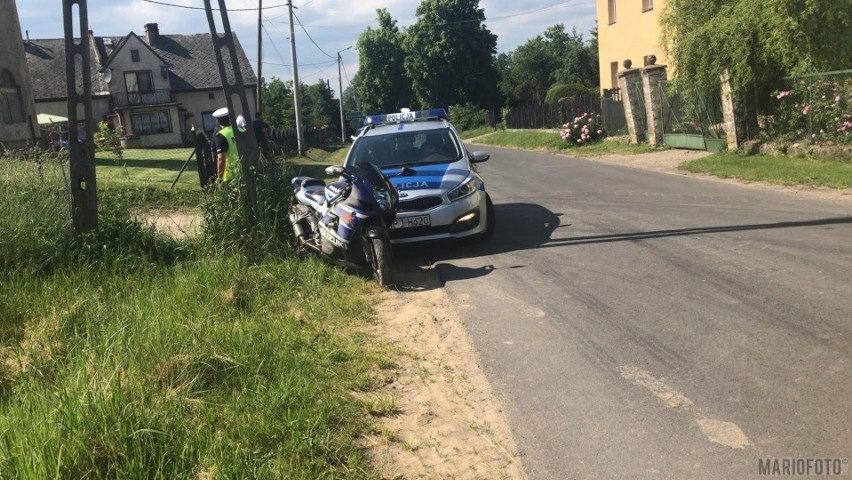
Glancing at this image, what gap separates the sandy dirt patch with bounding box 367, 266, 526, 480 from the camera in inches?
154

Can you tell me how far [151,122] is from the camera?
183 ft

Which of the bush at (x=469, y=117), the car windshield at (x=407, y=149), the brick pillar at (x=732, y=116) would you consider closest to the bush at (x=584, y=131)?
the brick pillar at (x=732, y=116)

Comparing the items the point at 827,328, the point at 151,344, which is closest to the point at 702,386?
the point at 827,328

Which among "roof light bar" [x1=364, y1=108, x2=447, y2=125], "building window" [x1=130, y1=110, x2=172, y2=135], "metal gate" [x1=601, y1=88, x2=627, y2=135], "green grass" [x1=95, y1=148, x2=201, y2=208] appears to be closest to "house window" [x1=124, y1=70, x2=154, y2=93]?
"building window" [x1=130, y1=110, x2=172, y2=135]

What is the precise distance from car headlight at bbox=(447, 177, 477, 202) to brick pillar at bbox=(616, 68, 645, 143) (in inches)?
674

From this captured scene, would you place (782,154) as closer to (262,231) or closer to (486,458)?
(262,231)

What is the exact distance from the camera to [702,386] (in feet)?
15.2

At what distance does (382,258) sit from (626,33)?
96.8ft

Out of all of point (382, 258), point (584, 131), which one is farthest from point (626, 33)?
point (382, 258)

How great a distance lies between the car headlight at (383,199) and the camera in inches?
322

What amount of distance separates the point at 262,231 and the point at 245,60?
5301 centimetres

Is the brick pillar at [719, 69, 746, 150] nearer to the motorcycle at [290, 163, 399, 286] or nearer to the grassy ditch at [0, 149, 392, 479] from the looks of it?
the motorcycle at [290, 163, 399, 286]

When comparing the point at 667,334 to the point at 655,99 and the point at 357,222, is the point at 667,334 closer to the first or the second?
the point at 357,222

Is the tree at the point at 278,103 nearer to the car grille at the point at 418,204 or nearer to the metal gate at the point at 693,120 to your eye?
the metal gate at the point at 693,120
